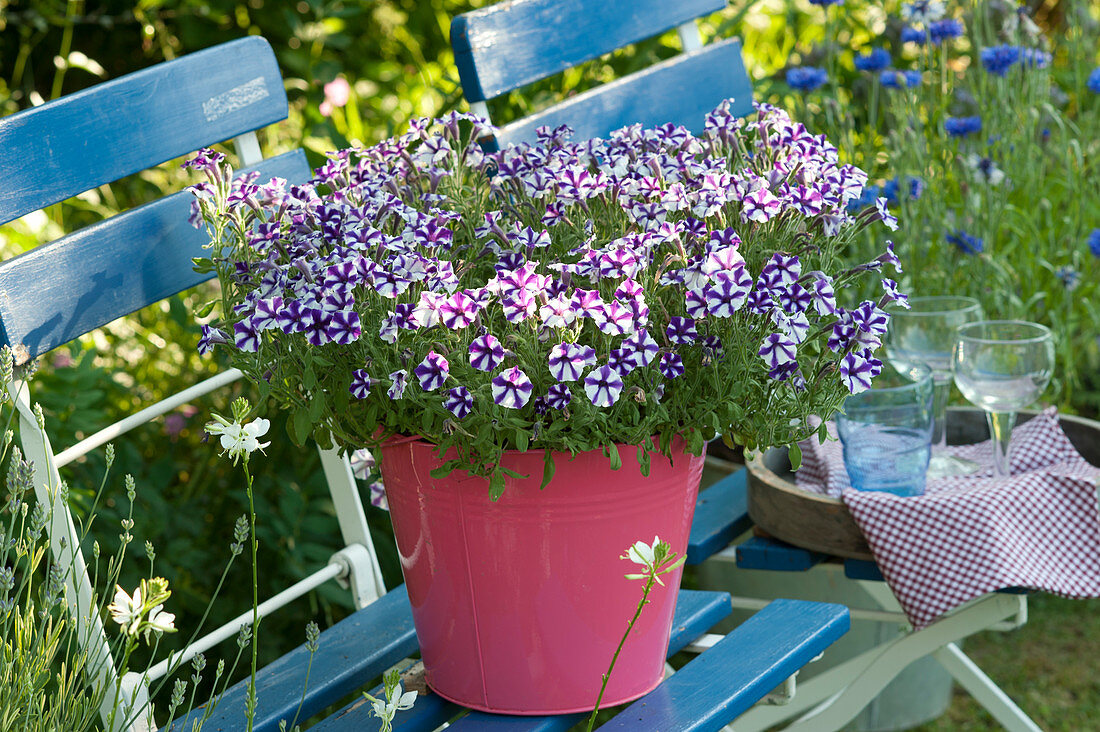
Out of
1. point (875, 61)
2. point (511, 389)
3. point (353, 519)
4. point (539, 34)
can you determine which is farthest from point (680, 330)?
point (875, 61)

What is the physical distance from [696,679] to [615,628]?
13 cm

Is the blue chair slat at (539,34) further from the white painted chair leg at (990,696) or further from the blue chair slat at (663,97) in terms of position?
the white painted chair leg at (990,696)

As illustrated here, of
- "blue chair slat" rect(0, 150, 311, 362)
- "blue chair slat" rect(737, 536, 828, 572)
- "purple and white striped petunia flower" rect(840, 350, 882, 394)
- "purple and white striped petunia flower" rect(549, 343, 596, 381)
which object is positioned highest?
"blue chair slat" rect(0, 150, 311, 362)

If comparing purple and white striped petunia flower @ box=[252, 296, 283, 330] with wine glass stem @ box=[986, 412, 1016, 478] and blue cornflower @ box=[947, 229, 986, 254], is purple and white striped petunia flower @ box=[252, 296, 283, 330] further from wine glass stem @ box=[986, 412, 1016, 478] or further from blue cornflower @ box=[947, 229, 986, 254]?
blue cornflower @ box=[947, 229, 986, 254]

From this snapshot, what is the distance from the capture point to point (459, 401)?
2.81 ft

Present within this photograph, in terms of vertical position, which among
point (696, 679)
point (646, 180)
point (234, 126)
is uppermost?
point (234, 126)

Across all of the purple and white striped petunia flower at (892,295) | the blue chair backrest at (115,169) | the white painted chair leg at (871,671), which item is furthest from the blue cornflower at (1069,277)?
the blue chair backrest at (115,169)

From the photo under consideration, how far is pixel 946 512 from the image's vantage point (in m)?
1.38

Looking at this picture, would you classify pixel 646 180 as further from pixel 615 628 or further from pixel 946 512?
pixel 946 512

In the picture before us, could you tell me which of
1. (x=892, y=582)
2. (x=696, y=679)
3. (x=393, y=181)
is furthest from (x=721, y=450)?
(x=393, y=181)

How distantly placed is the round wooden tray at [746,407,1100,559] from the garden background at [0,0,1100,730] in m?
0.42

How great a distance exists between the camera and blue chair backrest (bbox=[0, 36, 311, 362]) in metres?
1.09

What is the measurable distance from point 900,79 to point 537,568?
4.88 ft

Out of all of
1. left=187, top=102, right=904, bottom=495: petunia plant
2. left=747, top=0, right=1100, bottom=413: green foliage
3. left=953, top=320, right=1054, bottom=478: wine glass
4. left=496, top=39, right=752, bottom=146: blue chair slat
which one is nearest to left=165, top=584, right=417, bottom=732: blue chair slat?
left=187, top=102, right=904, bottom=495: petunia plant
